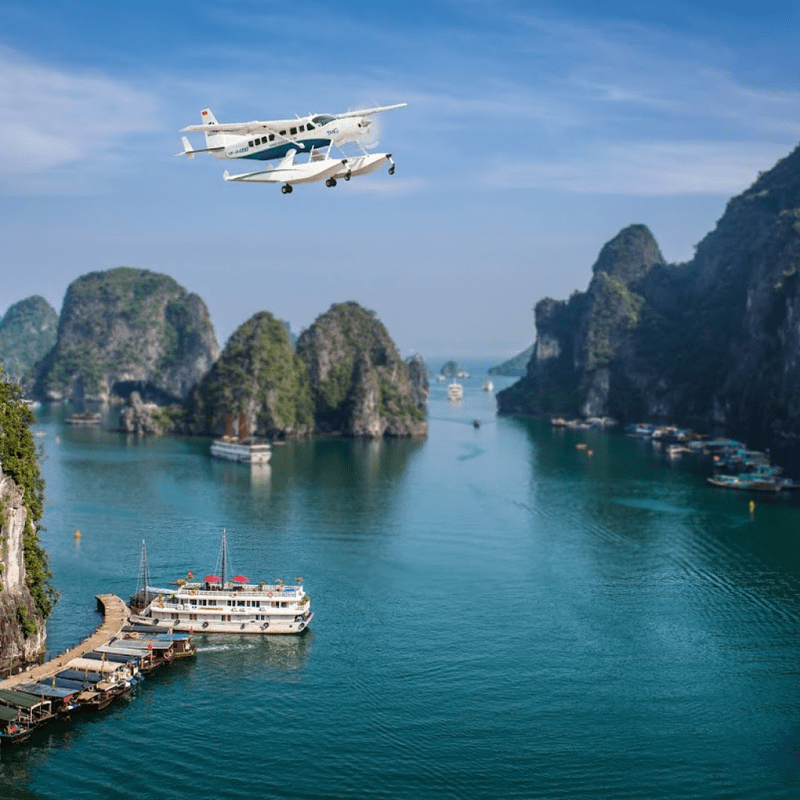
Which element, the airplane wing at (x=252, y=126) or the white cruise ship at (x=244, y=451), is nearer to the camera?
the airplane wing at (x=252, y=126)

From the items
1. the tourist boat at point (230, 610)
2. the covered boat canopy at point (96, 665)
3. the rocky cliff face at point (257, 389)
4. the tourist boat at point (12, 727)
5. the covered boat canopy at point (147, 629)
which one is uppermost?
the rocky cliff face at point (257, 389)

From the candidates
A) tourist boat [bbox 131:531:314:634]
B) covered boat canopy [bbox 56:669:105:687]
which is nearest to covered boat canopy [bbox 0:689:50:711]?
covered boat canopy [bbox 56:669:105:687]

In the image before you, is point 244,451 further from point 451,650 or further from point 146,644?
point 451,650

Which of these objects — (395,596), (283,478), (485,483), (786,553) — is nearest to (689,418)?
(485,483)

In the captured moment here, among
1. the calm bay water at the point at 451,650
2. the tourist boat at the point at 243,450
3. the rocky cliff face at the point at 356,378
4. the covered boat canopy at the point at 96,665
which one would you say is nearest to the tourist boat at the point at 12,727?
the calm bay water at the point at 451,650

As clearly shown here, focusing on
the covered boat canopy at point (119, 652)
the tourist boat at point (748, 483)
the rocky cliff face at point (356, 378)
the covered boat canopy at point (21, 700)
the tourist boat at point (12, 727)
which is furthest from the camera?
the rocky cliff face at point (356, 378)

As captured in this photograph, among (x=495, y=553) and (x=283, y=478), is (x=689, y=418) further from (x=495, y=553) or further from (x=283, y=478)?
(x=495, y=553)

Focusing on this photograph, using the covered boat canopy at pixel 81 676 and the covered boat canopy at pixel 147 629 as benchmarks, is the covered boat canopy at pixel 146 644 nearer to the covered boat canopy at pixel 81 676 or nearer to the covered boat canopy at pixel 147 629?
the covered boat canopy at pixel 147 629

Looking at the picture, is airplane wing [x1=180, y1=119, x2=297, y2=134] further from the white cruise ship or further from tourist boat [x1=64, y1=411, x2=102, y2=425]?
tourist boat [x1=64, y1=411, x2=102, y2=425]
